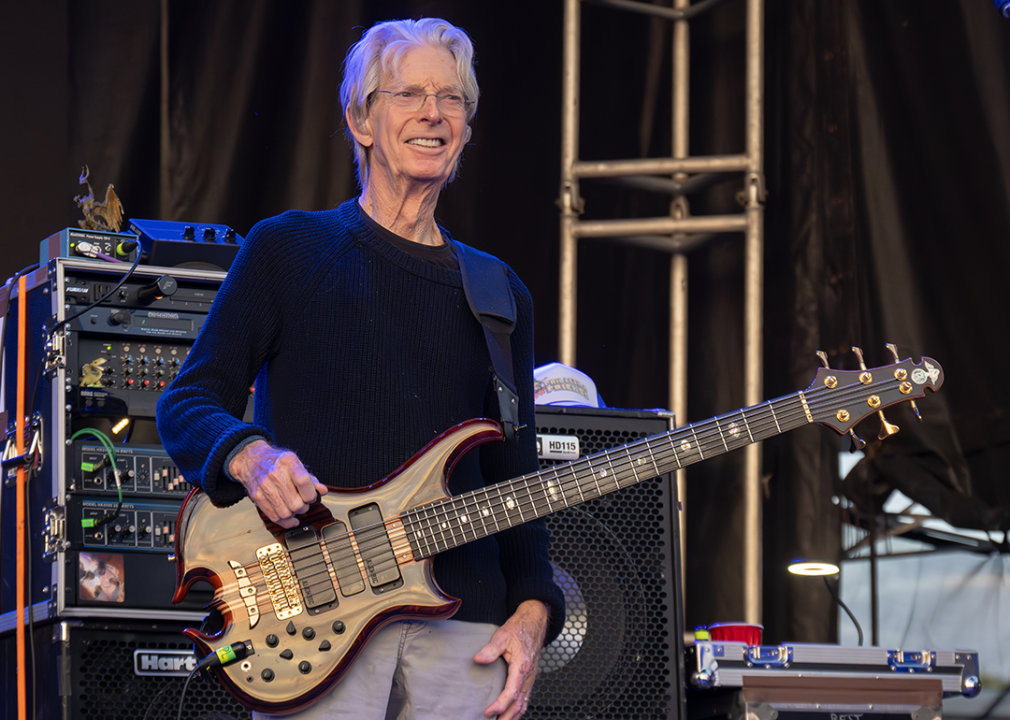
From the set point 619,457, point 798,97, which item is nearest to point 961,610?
point 798,97

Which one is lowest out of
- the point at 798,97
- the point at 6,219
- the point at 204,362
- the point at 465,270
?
the point at 204,362

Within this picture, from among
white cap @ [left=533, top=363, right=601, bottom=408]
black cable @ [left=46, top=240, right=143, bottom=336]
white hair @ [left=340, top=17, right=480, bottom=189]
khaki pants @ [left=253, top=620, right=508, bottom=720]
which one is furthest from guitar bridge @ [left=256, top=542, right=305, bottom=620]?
white cap @ [left=533, top=363, right=601, bottom=408]

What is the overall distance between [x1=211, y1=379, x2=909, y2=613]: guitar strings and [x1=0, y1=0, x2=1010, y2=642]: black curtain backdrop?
1.55 meters

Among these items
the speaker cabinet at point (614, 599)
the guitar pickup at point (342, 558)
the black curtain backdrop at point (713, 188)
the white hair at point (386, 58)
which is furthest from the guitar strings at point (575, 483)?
the black curtain backdrop at point (713, 188)

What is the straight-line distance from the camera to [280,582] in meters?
1.65

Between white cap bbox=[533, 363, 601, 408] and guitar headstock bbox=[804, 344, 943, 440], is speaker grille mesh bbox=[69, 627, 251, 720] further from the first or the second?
guitar headstock bbox=[804, 344, 943, 440]

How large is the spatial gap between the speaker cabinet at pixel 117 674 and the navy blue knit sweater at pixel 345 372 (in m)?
0.86

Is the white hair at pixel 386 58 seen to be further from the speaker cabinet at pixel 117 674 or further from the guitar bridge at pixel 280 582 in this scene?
the speaker cabinet at pixel 117 674

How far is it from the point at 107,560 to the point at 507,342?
3.51 feet

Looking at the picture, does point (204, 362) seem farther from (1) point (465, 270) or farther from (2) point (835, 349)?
(2) point (835, 349)

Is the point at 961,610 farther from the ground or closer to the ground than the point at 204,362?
closer to the ground

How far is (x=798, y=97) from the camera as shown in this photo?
12.3ft

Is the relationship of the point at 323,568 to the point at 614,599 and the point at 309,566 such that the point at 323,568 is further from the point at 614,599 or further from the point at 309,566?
the point at 614,599

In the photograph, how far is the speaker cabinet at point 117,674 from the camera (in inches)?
92.3
